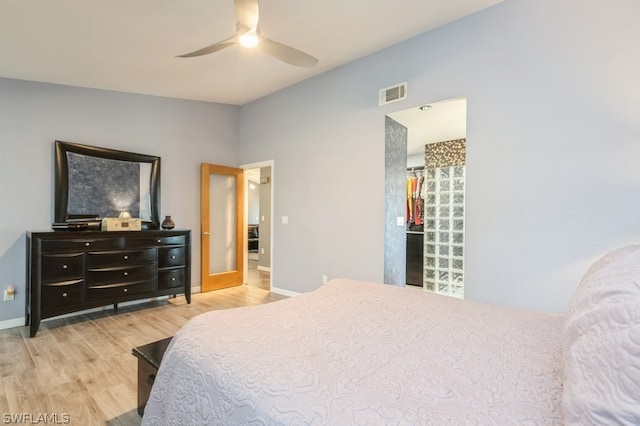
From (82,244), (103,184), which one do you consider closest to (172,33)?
(103,184)

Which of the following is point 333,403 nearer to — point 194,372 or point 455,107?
point 194,372

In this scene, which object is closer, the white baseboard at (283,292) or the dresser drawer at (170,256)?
the dresser drawer at (170,256)

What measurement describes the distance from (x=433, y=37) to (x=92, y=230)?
417 cm

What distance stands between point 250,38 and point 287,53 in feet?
A: 1.09

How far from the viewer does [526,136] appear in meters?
2.52

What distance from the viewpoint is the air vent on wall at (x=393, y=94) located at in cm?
323

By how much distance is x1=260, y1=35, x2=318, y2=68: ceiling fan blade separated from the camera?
7.85 ft

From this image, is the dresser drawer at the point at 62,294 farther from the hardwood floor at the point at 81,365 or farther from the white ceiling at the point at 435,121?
the white ceiling at the point at 435,121

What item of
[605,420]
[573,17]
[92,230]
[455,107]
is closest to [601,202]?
[573,17]

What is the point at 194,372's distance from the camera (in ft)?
3.60

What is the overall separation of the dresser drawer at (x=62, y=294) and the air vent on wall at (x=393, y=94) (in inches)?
149

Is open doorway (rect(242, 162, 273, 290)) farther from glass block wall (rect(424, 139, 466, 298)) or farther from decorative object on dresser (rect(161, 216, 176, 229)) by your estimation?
glass block wall (rect(424, 139, 466, 298))

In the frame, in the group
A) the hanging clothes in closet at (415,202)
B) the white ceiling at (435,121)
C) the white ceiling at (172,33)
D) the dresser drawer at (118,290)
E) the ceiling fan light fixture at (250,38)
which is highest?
the white ceiling at (172,33)

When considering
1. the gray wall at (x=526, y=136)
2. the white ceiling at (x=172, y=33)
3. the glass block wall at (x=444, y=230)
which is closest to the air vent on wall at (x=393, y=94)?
the gray wall at (x=526, y=136)
